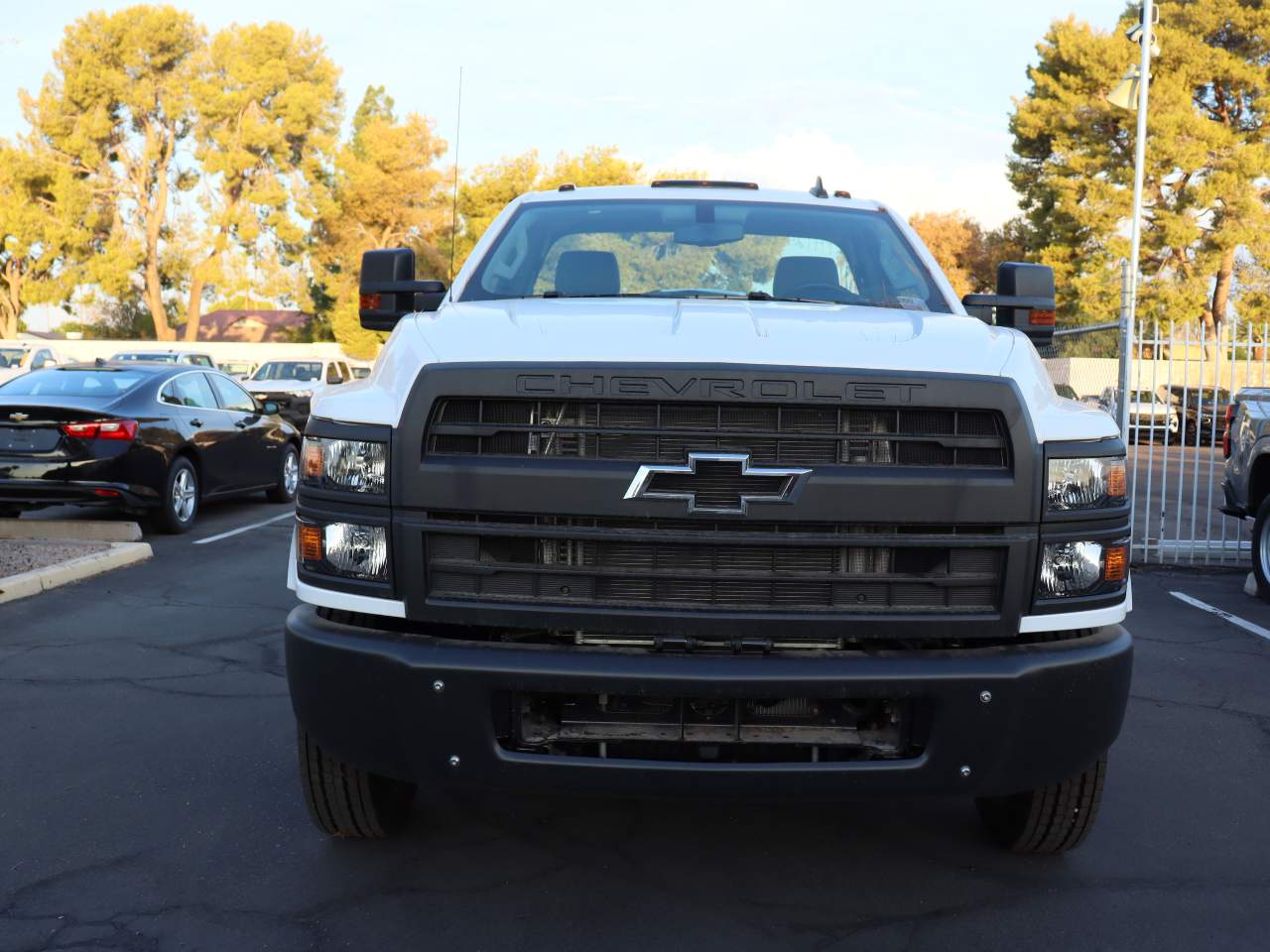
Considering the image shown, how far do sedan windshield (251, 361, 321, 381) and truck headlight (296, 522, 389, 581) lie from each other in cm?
2276

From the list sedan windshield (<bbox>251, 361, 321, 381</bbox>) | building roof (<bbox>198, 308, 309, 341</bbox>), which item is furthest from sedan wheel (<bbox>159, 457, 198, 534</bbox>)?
building roof (<bbox>198, 308, 309, 341</bbox>)

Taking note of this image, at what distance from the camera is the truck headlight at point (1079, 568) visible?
3.19 meters

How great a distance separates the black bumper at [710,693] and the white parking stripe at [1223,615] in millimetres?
5064

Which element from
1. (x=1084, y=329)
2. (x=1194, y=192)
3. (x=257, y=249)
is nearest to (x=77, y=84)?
(x=257, y=249)

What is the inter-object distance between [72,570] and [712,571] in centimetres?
691

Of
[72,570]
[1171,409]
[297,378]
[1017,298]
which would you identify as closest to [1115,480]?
[1017,298]

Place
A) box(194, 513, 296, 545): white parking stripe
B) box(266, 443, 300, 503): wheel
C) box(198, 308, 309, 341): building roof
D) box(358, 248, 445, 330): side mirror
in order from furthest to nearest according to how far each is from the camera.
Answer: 1. box(198, 308, 309, 341): building roof
2. box(266, 443, 300, 503): wheel
3. box(194, 513, 296, 545): white parking stripe
4. box(358, 248, 445, 330): side mirror

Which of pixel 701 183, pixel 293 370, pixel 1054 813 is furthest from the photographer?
pixel 293 370

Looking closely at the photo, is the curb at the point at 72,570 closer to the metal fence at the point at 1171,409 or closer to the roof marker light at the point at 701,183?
the roof marker light at the point at 701,183

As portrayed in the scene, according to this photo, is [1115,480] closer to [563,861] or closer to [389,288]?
[563,861]

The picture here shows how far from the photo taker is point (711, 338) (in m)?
3.30

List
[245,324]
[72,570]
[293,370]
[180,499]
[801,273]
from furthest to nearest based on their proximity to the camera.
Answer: [245,324] → [293,370] → [180,499] → [72,570] → [801,273]

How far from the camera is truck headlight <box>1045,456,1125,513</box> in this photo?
3.19 metres

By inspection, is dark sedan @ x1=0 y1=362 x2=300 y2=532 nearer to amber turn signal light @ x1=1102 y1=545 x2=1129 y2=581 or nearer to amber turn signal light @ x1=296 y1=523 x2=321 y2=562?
amber turn signal light @ x1=296 y1=523 x2=321 y2=562
